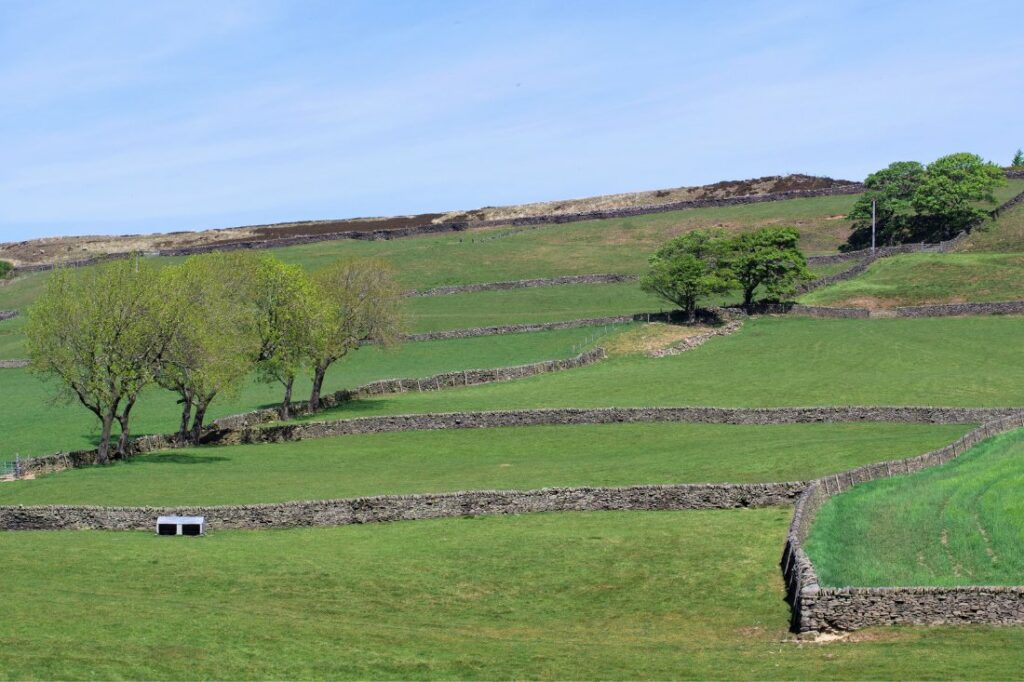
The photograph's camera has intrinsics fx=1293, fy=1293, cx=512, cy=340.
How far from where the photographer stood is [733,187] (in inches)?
7288

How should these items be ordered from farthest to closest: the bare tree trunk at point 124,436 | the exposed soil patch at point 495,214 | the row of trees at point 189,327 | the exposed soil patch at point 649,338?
the exposed soil patch at point 495,214
the exposed soil patch at point 649,338
the bare tree trunk at point 124,436
the row of trees at point 189,327

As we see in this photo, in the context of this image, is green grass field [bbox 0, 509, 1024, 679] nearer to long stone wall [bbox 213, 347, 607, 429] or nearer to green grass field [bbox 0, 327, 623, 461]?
green grass field [bbox 0, 327, 623, 461]

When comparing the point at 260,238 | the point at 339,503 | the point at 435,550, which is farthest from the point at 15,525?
the point at 260,238

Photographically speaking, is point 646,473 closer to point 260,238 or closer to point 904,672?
point 904,672

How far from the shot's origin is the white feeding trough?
149 ft

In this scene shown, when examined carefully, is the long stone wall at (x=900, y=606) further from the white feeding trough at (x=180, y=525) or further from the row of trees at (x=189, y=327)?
the row of trees at (x=189, y=327)

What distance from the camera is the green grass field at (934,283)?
10738 centimetres

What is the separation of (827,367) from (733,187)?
106m

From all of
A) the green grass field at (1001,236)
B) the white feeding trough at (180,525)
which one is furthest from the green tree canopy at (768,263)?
the white feeding trough at (180,525)

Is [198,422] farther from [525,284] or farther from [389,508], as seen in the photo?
[525,284]

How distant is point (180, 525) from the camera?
150ft

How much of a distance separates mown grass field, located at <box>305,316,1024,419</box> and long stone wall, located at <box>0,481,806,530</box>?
25061 millimetres

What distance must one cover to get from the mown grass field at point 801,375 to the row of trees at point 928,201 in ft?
121

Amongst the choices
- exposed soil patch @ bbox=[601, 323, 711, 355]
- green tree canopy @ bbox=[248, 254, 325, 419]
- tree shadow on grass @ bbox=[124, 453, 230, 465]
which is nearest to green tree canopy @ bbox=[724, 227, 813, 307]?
exposed soil patch @ bbox=[601, 323, 711, 355]
